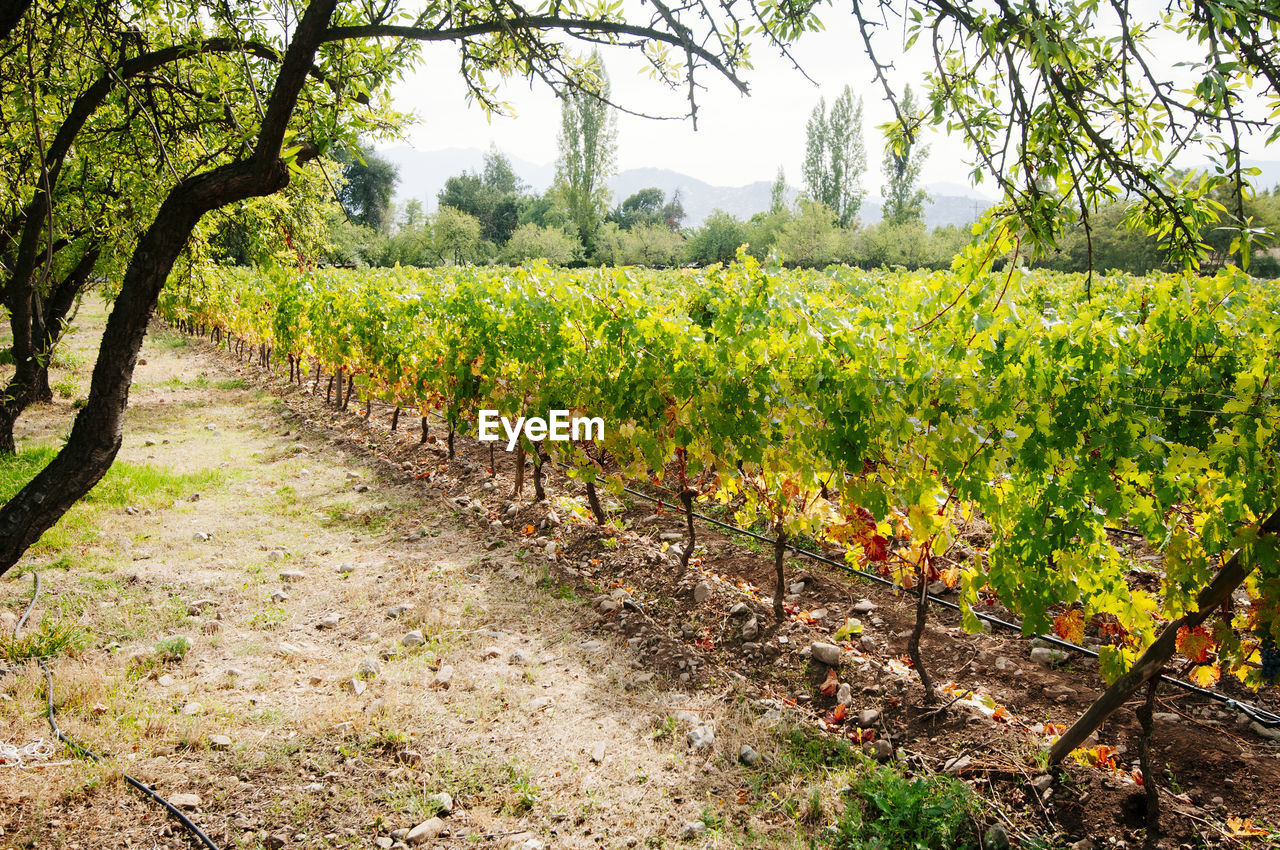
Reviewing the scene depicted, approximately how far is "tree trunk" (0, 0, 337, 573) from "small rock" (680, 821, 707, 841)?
2.70 meters

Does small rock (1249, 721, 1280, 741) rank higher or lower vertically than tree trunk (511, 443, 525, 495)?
lower

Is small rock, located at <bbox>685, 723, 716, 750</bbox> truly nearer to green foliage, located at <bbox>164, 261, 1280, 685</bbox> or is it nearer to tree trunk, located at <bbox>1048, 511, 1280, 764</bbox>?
green foliage, located at <bbox>164, 261, 1280, 685</bbox>

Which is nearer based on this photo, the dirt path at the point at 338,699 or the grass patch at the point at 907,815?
the grass patch at the point at 907,815

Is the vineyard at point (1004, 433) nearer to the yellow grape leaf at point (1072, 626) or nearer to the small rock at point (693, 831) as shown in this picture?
the yellow grape leaf at point (1072, 626)

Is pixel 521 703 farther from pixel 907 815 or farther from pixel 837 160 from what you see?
pixel 837 160

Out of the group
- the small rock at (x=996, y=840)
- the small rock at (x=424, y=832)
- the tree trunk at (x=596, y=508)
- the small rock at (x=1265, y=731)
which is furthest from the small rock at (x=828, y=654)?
the tree trunk at (x=596, y=508)

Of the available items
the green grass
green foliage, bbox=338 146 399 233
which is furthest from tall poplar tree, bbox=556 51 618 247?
the green grass

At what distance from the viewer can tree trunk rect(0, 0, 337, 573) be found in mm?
2861

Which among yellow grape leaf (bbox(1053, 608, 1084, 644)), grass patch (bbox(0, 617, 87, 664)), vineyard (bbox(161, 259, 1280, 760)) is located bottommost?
grass patch (bbox(0, 617, 87, 664))

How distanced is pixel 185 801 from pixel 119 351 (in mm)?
1776

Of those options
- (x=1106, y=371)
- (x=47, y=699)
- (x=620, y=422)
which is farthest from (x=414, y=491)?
(x=1106, y=371)

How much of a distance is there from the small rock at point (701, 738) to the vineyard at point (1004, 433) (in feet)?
3.23

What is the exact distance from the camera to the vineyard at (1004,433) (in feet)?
8.13

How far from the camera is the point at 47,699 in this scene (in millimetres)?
3135
